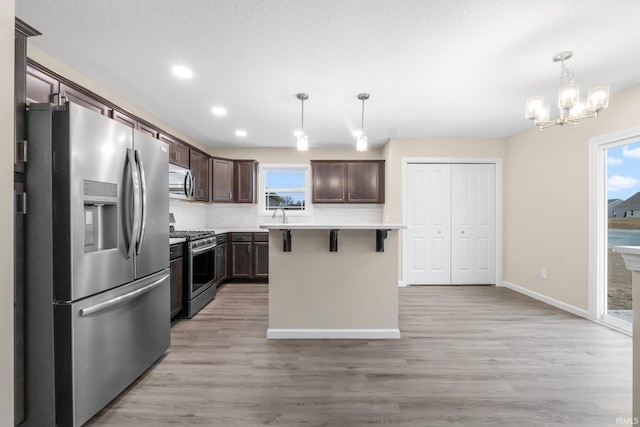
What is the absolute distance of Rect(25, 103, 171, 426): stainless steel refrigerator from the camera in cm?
153

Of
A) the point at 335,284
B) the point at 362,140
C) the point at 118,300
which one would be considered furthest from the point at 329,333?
the point at 362,140

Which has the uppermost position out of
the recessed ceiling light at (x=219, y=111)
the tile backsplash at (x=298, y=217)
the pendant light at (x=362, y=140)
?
the recessed ceiling light at (x=219, y=111)

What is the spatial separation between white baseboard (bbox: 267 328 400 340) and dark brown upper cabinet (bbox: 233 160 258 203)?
2977 millimetres

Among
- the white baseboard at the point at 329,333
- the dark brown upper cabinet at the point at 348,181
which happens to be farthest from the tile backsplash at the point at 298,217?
the white baseboard at the point at 329,333

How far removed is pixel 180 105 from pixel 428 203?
3.97 meters

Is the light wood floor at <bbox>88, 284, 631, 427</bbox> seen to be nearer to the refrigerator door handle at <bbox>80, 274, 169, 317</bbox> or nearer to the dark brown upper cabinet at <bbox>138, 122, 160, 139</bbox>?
the refrigerator door handle at <bbox>80, 274, 169, 317</bbox>

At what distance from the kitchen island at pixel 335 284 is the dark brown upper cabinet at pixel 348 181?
255 cm

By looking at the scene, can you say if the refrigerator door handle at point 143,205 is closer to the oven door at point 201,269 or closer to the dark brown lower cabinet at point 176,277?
the dark brown lower cabinet at point 176,277

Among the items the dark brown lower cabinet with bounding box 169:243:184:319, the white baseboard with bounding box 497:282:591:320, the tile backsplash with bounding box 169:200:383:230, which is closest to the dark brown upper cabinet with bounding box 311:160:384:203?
the tile backsplash with bounding box 169:200:383:230

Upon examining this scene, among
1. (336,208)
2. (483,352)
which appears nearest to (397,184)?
(336,208)

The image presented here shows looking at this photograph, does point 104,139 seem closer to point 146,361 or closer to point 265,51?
point 265,51

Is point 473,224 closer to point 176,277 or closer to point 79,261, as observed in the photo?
point 176,277

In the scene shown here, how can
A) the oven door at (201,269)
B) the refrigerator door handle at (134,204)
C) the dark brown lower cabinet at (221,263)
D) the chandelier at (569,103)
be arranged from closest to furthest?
1. the refrigerator door handle at (134,204)
2. the chandelier at (569,103)
3. the oven door at (201,269)
4. the dark brown lower cabinet at (221,263)

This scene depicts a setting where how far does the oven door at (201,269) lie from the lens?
3438 millimetres
